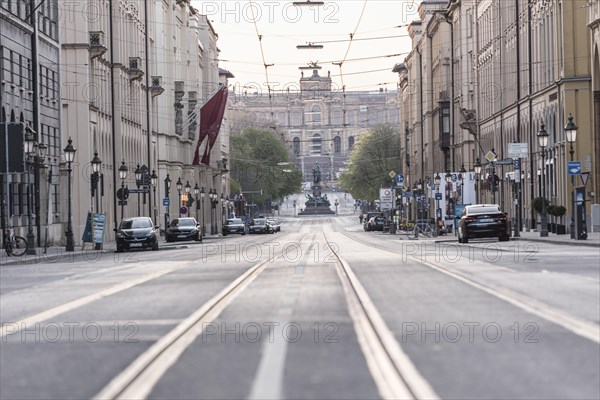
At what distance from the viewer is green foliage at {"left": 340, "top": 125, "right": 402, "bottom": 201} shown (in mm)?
161875

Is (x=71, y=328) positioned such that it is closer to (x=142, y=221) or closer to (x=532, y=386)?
(x=532, y=386)

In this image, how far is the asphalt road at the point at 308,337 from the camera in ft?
30.6

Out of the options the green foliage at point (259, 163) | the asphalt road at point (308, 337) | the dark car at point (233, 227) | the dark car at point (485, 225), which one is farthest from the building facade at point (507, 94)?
the green foliage at point (259, 163)

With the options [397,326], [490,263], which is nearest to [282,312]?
[397,326]

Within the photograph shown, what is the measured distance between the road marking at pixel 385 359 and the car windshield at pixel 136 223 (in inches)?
1430

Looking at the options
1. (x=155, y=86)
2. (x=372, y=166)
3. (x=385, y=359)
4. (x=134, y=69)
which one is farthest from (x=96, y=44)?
(x=372, y=166)

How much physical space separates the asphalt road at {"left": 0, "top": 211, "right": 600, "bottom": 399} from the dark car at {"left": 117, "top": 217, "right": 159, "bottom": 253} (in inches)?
1099

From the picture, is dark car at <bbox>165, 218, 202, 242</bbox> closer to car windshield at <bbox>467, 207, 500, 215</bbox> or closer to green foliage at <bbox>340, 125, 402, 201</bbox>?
car windshield at <bbox>467, 207, 500, 215</bbox>

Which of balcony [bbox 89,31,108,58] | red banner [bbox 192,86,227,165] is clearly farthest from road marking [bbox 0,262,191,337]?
red banner [bbox 192,86,227,165]

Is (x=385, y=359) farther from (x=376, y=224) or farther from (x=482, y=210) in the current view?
(x=376, y=224)

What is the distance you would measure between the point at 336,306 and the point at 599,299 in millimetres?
3297

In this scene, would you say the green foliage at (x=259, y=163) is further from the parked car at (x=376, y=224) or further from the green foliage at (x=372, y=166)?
the parked car at (x=376, y=224)

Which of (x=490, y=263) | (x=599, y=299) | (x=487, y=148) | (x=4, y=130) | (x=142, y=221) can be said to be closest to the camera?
(x=599, y=299)

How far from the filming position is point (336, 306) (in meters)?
16.3
